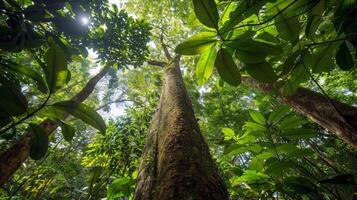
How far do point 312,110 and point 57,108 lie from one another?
A: 240 cm

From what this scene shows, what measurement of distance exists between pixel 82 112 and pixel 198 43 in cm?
54

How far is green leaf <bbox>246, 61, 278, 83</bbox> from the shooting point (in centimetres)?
85

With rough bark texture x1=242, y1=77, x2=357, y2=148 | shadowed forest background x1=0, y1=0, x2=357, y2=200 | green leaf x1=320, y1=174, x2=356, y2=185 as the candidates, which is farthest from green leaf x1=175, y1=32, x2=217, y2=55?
rough bark texture x1=242, y1=77, x2=357, y2=148

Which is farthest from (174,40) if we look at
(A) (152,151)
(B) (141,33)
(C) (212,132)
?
(A) (152,151)

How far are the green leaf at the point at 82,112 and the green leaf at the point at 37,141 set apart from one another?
17 cm

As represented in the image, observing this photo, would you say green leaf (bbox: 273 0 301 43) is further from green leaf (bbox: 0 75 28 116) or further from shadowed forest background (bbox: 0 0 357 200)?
green leaf (bbox: 0 75 28 116)

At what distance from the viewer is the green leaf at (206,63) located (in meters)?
0.89

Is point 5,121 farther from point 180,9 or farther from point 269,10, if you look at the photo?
point 180,9

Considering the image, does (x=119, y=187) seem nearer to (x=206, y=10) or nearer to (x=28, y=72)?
(x=28, y=72)

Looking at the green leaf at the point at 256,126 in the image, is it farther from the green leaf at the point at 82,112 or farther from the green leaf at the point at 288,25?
the green leaf at the point at 82,112

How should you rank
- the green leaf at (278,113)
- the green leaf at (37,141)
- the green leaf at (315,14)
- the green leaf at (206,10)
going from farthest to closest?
the green leaf at (278,113) → the green leaf at (37,141) → the green leaf at (315,14) → the green leaf at (206,10)

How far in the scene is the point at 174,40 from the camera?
8609 millimetres

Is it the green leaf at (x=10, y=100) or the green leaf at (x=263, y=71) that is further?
the green leaf at (x=263, y=71)

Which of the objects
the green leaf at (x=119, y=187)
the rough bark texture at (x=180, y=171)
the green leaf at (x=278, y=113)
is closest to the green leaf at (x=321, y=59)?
the green leaf at (x=278, y=113)
